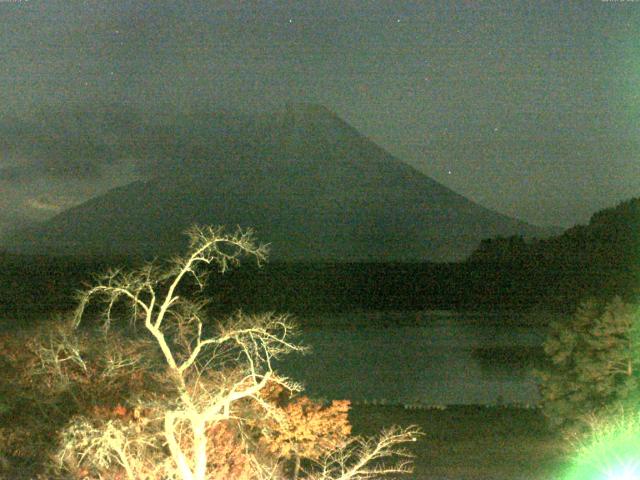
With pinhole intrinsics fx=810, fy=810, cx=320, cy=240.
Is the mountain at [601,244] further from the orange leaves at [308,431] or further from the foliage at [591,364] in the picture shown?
the orange leaves at [308,431]

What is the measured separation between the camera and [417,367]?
1169 inches

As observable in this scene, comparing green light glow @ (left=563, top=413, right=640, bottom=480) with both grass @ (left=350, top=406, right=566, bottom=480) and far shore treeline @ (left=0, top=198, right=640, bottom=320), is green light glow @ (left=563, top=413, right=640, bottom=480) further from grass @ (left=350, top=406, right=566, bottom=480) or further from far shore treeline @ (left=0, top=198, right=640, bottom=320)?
far shore treeline @ (left=0, top=198, right=640, bottom=320)

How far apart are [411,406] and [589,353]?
5.48m

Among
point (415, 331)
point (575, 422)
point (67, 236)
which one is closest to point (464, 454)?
point (575, 422)

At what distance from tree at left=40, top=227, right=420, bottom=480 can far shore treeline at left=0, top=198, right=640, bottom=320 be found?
2862 centimetres

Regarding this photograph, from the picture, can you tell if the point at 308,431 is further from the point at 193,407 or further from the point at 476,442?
the point at 476,442

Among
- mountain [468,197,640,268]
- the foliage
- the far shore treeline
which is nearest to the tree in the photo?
the foliage

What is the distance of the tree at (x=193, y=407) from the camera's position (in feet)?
22.7

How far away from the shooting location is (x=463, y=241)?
119812 mm

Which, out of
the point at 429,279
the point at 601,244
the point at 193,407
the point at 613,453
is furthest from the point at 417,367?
the point at 429,279

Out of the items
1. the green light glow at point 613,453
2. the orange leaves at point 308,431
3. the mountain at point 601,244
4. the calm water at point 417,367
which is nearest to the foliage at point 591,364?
the green light glow at point 613,453

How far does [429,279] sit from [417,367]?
44.8m

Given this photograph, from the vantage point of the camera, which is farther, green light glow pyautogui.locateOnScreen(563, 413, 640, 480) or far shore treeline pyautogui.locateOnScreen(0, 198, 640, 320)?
far shore treeline pyautogui.locateOnScreen(0, 198, 640, 320)

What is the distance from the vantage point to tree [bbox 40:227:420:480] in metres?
6.92
